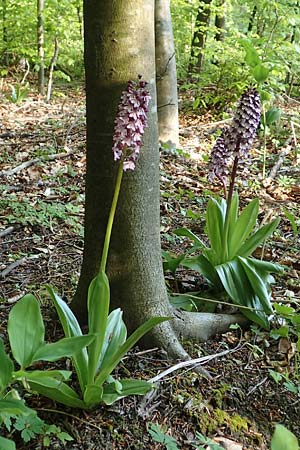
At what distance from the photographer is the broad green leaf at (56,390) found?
5.29 feet

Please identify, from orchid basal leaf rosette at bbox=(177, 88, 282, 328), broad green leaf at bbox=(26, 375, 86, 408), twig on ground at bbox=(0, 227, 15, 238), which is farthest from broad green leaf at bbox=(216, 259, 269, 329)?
twig on ground at bbox=(0, 227, 15, 238)

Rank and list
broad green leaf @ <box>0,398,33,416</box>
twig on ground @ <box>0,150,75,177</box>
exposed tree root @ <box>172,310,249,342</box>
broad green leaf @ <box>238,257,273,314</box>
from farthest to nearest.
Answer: twig on ground @ <box>0,150,75,177</box> → broad green leaf @ <box>238,257,273,314</box> → exposed tree root @ <box>172,310,249,342</box> → broad green leaf @ <box>0,398,33,416</box>

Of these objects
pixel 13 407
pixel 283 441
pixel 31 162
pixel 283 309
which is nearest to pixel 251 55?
pixel 31 162

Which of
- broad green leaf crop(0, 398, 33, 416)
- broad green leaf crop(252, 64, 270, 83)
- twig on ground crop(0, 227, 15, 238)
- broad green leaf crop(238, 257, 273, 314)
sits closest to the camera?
broad green leaf crop(0, 398, 33, 416)

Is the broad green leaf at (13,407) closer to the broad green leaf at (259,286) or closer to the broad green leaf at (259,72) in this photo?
the broad green leaf at (259,286)

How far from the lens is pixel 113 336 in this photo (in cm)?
192

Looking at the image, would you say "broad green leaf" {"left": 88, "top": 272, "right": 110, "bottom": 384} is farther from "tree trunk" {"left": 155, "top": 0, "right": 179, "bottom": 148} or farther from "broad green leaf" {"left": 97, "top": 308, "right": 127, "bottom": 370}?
"tree trunk" {"left": 155, "top": 0, "right": 179, "bottom": 148}

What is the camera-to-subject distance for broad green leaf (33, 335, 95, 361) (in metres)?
1.50

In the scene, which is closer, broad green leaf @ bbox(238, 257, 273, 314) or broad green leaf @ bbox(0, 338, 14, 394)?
broad green leaf @ bbox(0, 338, 14, 394)

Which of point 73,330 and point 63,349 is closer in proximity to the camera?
point 63,349

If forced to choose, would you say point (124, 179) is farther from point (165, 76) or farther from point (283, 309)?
point (165, 76)

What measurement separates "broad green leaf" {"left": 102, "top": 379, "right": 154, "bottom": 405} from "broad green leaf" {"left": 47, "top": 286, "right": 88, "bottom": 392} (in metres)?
0.09

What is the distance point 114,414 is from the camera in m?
1.79

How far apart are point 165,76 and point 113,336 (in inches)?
158
